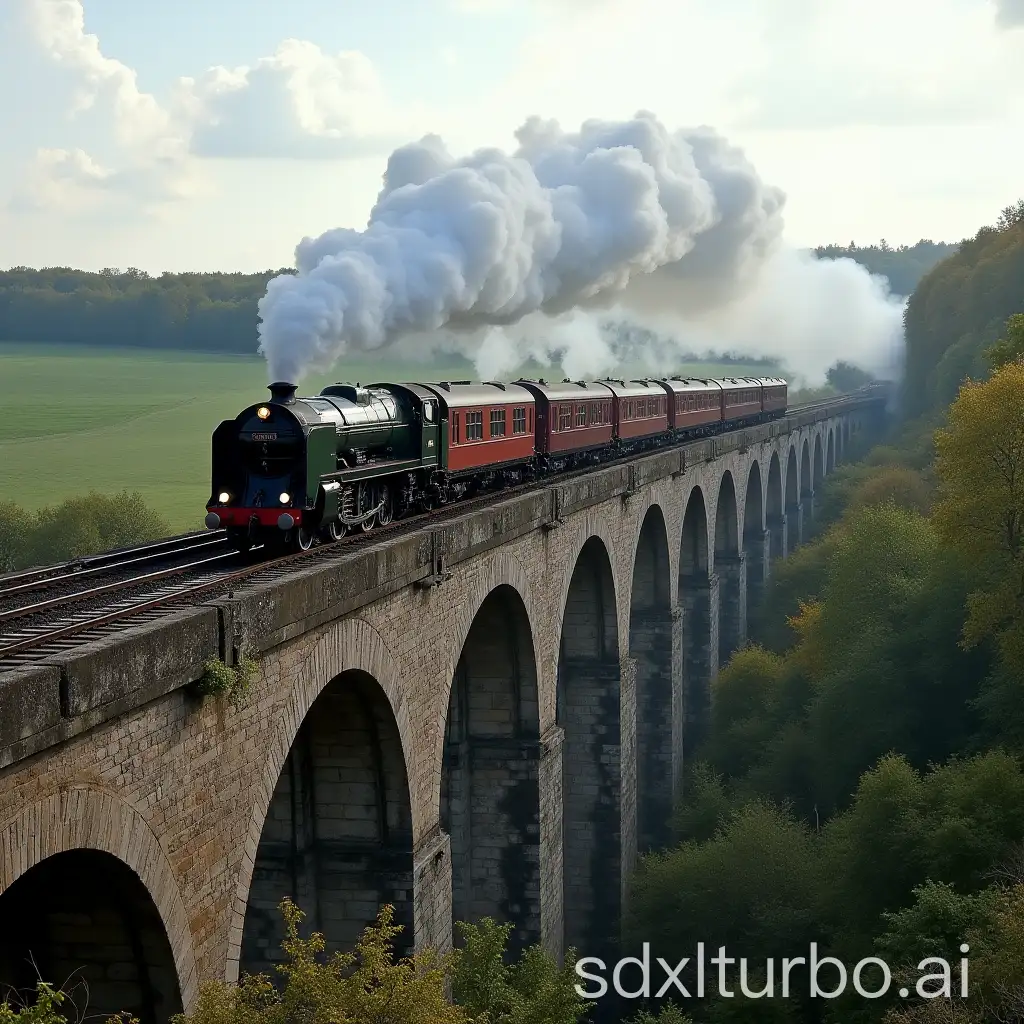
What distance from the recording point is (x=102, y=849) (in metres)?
9.02

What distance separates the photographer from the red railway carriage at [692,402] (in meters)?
42.7

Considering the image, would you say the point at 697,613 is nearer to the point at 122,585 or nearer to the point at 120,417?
the point at 122,585

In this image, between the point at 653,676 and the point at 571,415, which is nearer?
the point at 571,415

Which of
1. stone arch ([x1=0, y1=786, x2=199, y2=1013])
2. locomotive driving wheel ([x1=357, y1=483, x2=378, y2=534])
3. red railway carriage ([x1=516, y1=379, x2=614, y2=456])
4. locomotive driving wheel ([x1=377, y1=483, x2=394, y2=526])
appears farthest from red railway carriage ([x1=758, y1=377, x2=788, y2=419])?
stone arch ([x1=0, y1=786, x2=199, y2=1013])

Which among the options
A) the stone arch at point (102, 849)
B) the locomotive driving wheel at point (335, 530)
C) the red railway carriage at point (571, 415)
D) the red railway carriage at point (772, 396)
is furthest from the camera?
the red railway carriage at point (772, 396)

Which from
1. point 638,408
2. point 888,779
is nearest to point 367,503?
point 888,779

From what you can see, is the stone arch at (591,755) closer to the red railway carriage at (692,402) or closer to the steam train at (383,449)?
the steam train at (383,449)

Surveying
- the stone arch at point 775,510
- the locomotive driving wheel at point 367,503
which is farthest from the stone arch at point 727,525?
the locomotive driving wheel at point 367,503

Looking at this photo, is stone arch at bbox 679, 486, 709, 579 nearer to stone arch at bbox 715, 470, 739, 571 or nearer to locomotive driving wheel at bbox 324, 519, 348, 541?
stone arch at bbox 715, 470, 739, 571

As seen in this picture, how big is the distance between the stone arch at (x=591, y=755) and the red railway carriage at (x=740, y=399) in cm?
2563

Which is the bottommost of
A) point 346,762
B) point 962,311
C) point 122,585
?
point 346,762

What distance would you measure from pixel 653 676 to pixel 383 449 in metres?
14.0

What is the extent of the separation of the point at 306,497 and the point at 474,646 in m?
5.24

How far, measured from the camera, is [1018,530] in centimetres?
2530
